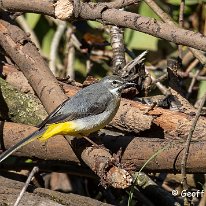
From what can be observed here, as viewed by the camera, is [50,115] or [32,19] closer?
[50,115]

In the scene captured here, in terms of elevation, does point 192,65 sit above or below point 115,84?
above

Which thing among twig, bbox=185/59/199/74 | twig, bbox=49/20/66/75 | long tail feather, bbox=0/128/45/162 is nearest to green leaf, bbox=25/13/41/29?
twig, bbox=49/20/66/75

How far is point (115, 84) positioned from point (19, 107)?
0.78m

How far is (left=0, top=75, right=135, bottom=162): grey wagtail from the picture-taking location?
4.44m

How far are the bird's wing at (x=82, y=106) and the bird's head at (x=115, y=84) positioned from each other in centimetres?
6

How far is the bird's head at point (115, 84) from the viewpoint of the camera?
4.86 metres

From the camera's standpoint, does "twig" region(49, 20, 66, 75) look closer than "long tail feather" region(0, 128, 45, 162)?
No

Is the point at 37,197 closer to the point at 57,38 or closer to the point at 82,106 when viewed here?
the point at 82,106

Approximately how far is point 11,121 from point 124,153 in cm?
121

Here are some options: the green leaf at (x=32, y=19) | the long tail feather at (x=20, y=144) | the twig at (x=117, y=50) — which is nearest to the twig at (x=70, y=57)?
the green leaf at (x=32, y=19)

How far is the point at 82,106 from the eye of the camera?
469 cm

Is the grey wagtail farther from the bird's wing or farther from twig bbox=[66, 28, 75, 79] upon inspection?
twig bbox=[66, 28, 75, 79]

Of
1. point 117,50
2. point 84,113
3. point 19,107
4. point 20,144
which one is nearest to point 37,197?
point 20,144

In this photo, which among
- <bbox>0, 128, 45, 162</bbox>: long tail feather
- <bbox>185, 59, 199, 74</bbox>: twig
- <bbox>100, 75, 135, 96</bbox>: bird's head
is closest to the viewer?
<bbox>0, 128, 45, 162</bbox>: long tail feather
